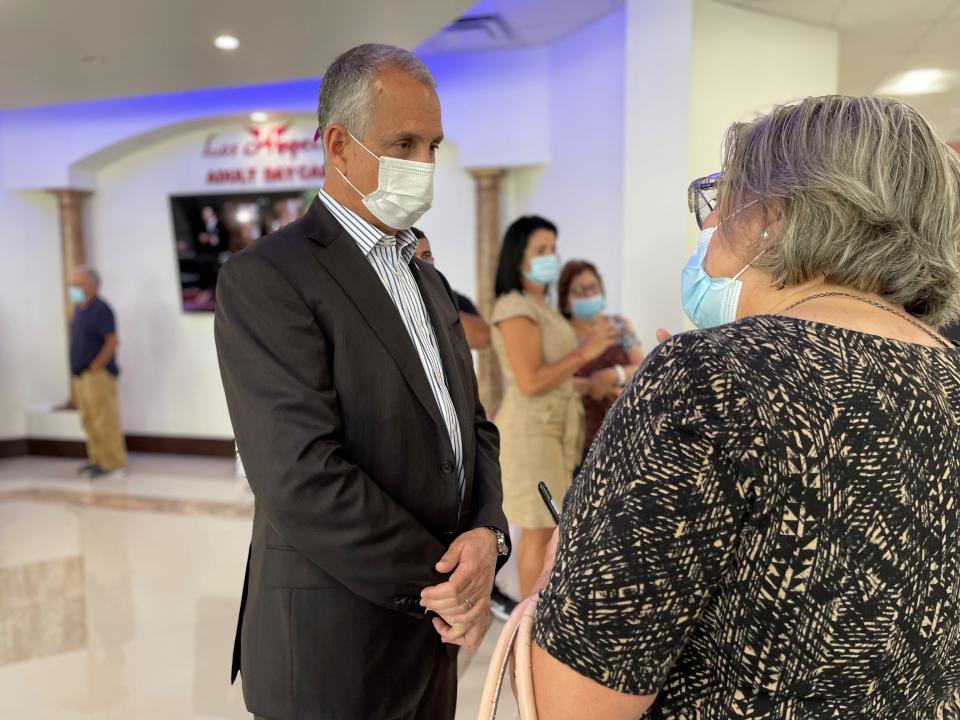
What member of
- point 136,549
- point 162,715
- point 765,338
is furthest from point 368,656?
point 136,549

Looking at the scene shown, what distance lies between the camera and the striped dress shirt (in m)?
1.44

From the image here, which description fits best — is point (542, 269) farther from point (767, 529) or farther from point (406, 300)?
point (767, 529)

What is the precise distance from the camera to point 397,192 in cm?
150

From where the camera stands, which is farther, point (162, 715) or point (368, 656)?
point (162, 715)

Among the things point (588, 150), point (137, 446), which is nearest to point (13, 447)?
point (137, 446)

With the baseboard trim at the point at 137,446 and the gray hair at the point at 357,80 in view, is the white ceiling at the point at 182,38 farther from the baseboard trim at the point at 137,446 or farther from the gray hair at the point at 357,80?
the baseboard trim at the point at 137,446

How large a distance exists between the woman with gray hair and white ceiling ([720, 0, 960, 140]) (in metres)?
3.23

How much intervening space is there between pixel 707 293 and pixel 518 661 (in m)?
0.51

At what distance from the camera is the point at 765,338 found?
2.41 ft

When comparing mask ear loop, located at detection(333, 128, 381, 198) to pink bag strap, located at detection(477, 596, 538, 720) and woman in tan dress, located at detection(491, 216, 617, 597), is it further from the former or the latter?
woman in tan dress, located at detection(491, 216, 617, 597)

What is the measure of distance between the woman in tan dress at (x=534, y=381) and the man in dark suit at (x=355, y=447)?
1.55 m

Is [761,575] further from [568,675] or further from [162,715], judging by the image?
[162,715]

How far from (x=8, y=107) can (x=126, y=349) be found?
245 centimetres

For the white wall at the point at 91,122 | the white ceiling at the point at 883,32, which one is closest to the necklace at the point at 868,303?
the white ceiling at the point at 883,32
